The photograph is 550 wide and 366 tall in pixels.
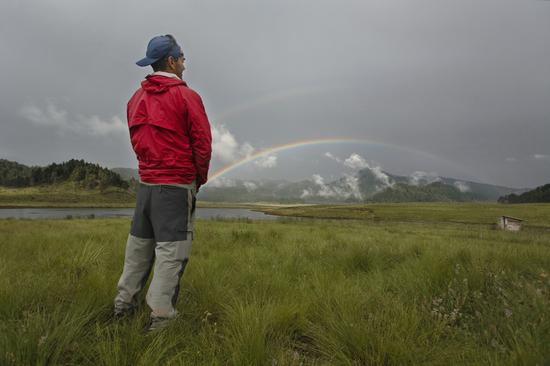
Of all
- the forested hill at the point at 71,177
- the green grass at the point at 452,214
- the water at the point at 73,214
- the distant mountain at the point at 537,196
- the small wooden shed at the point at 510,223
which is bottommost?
the green grass at the point at 452,214

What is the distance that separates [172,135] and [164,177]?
0.41 metres

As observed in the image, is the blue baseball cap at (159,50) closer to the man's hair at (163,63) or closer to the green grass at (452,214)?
the man's hair at (163,63)

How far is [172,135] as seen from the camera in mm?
2670

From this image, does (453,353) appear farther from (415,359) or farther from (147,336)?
(147,336)

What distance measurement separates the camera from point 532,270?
3961mm

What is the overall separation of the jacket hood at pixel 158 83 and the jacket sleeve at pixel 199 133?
21 centimetres

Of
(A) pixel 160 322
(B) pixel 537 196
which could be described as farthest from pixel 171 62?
(B) pixel 537 196

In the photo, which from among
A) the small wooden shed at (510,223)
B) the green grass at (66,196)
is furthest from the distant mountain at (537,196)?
the green grass at (66,196)

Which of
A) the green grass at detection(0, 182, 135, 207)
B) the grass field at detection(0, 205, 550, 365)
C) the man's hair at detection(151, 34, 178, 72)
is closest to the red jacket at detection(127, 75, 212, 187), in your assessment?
the man's hair at detection(151, 34, 178, 72)

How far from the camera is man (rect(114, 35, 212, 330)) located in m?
2.53

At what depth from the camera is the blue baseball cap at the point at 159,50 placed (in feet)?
9.39

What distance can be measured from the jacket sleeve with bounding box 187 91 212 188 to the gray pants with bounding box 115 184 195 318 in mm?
287

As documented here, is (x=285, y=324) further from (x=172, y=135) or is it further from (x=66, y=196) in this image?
(x=66, y=196)

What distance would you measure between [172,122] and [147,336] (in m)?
1.81
